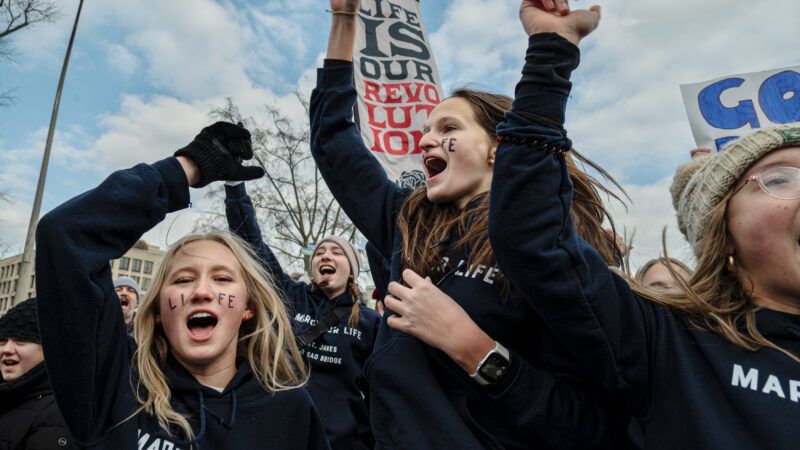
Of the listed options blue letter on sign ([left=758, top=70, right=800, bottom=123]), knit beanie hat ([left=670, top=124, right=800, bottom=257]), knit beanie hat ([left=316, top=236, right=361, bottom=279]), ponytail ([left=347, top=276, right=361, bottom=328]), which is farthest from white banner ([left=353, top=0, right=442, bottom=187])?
knit beanie hat ([left=670, top=124, right=800, bottom=257])

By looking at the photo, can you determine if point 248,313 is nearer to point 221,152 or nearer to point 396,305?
point 221,152

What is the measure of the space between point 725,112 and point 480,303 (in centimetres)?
325

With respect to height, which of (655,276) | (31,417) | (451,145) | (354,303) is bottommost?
(31,417)

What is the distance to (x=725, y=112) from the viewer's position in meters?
3.97

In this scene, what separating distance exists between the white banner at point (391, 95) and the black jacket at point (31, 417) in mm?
3073

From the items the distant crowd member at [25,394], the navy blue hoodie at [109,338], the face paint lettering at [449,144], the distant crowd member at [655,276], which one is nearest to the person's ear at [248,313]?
the navy blue hoodie at [109,338]

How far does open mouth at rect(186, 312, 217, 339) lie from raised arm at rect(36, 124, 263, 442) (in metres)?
0.31

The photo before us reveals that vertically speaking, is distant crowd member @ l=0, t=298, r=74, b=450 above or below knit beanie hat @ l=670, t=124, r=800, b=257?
below

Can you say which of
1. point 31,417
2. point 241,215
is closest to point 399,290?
point 241,215

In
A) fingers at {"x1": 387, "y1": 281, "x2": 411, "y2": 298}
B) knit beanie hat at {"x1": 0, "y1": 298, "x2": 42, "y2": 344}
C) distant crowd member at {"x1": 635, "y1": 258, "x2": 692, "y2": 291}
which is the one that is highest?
distant crowd member at {"x1": 635, "y1": 258, "x2": 692, "y2": 291}

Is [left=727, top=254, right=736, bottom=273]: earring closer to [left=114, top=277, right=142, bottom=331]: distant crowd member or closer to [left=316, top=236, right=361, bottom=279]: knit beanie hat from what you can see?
[left=316, top=236, right=361, bottom=279]: knit beanie hat

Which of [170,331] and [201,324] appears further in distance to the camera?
[201,324]

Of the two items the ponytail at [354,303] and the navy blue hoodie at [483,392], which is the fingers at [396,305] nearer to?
the navy blue hoodie at [483,392]

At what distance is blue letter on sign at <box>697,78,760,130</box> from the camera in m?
3.94
